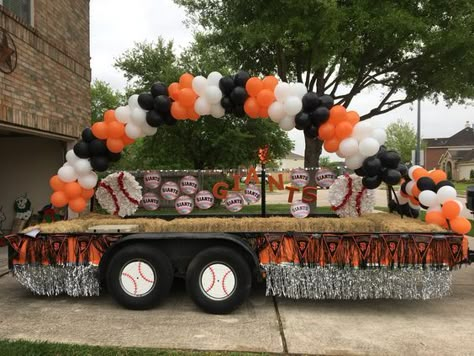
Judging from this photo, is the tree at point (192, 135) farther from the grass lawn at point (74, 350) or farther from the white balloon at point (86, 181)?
the grass lawn at point (74, 350)

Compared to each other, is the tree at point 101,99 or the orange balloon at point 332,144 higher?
the tree at point 101,99

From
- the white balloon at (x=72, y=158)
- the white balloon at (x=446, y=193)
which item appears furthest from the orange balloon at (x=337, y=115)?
the white balloon at (x=72, y=158)

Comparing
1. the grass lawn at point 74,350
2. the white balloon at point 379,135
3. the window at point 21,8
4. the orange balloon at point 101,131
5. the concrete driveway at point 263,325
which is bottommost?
the concrete driveway at point 263,325

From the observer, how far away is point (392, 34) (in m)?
9.20

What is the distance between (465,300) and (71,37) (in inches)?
357

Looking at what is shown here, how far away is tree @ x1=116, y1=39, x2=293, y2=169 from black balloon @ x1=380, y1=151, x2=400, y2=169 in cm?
1048

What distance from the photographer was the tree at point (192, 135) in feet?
52.5

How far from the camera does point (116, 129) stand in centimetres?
587

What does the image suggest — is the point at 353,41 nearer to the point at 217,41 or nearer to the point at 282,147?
the point at 217,41

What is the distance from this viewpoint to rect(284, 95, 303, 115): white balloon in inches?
211

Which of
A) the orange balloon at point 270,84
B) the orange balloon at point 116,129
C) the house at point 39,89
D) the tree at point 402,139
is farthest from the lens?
the tree at point 402,139

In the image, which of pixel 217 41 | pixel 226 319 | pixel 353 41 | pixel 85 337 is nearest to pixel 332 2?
pixel 353 41

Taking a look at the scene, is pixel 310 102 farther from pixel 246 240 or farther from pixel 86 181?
pixel 86 181

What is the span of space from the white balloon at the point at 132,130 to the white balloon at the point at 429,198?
380 cm
